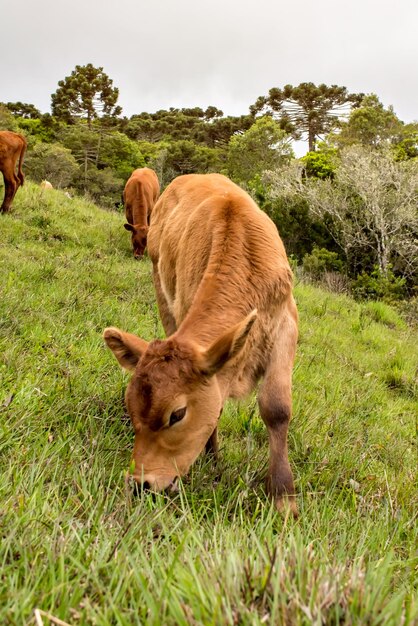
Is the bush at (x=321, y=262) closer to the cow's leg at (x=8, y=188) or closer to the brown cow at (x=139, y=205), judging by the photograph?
the brown cow at (x=139, y=205)

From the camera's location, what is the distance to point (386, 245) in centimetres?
2412

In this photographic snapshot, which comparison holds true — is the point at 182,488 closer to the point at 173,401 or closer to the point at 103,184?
the point at 173,401

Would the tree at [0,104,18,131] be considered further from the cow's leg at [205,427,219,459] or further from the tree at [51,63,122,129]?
the cow's leg at [205,427,219,459]

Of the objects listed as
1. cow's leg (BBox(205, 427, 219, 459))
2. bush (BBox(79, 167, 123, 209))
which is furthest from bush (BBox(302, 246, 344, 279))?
bush (BBox(79, 167, 123, 209))

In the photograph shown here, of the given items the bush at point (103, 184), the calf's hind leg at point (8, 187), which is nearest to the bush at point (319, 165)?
the bush at point (103, 184)

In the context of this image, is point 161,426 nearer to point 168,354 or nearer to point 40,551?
point 168,354

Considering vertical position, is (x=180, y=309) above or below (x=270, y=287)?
below

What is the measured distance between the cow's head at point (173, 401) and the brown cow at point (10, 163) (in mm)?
9432

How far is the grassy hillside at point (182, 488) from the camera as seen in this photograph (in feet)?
3.83

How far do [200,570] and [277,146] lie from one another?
50989 millimetres

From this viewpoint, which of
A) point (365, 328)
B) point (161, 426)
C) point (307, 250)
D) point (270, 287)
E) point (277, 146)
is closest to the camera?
point (161, 426)

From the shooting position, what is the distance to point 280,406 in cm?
329

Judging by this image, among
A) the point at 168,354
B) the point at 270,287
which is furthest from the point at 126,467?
the point at 270,287

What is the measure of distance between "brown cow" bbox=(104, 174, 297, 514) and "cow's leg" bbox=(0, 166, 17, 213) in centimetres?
767
